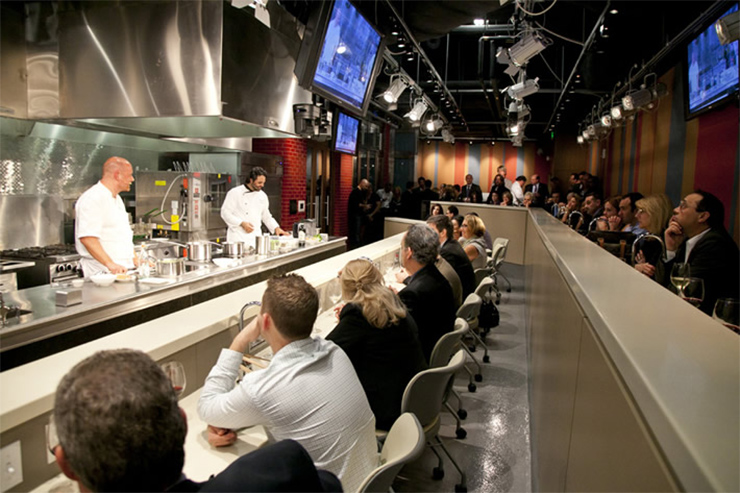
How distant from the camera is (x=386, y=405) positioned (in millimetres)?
2398

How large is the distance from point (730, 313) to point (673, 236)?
→ 2.25 meters

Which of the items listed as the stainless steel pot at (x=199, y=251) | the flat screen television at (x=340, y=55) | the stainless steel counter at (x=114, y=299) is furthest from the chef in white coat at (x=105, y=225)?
the flat screen television at (x=340, y=55)

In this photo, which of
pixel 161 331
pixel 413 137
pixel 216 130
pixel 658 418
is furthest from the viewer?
pixel 413 137

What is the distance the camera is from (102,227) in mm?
4059

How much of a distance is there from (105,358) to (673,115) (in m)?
8.15

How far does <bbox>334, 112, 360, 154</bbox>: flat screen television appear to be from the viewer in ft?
29.9

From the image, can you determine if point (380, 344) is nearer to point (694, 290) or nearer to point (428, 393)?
point (428, 393)

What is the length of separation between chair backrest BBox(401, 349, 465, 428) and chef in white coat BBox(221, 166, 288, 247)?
415 cm

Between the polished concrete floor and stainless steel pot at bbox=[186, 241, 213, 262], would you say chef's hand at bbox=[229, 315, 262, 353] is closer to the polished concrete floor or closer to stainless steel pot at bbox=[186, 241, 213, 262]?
the polished concrete floor

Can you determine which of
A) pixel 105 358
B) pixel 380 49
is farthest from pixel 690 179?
pixel 105 358

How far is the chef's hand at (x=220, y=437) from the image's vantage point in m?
1.68

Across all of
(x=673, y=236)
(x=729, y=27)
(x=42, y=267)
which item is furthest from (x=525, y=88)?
(x=42, y=267)

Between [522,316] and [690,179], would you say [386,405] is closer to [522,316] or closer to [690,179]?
[522,316]

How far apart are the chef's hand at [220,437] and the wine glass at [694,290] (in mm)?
1810
